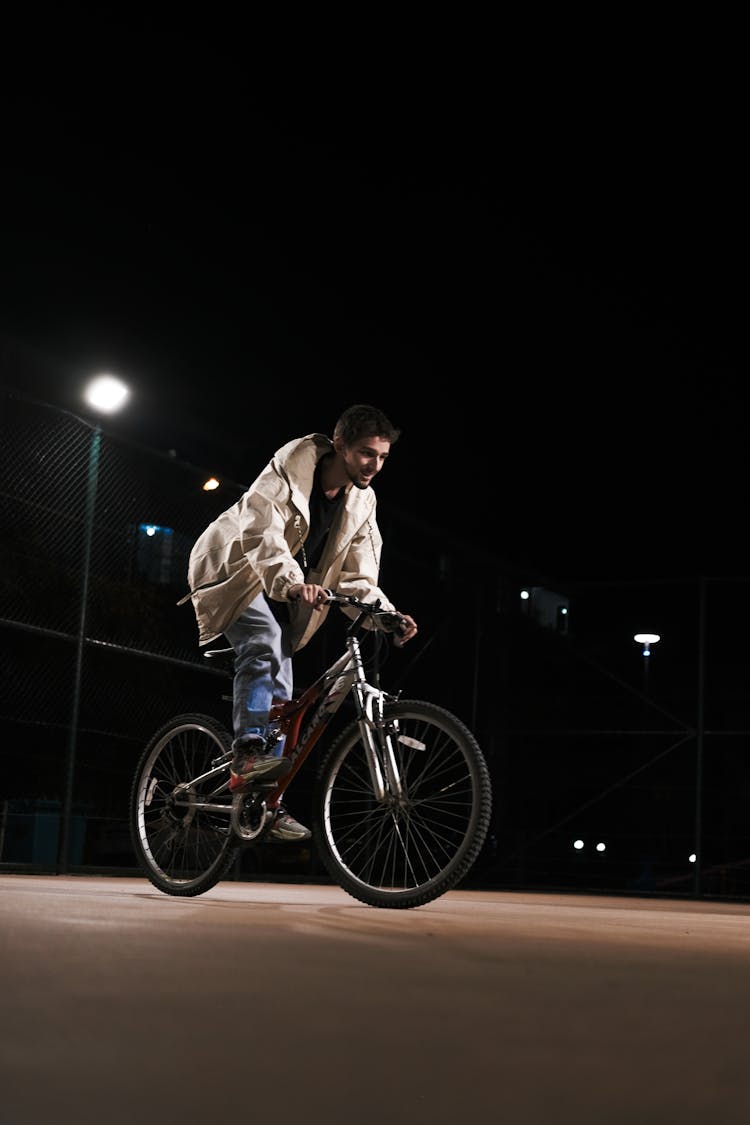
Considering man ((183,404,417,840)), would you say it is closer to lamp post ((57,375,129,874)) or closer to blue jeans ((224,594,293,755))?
blue jeans ((224,594,293,755))

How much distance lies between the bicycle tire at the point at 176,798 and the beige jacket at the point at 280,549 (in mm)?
479

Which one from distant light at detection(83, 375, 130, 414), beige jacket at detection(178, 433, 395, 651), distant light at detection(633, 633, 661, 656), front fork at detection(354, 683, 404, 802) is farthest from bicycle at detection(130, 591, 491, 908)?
distant light at detection(633, 633, 661, 656)

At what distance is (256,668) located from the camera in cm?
421

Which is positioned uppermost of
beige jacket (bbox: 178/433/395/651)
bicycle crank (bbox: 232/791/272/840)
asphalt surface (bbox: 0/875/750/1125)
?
beige jacket (bbox: 178/433/395/651)

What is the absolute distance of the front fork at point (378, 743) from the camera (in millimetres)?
3928

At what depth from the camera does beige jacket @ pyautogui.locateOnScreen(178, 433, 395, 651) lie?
408 centimetres

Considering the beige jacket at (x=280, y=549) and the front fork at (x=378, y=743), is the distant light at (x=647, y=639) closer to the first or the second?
the beige jacket at (x=280, y=549)

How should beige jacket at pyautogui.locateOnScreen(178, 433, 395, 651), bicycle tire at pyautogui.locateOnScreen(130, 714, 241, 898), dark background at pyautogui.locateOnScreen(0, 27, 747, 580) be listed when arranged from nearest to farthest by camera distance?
beige jacket at pyautogui.locateOnScreen(178, 433, 395, 651) → bicycle tire at pyautogui.locateOnScreen(130, 714, 241, 898) → dark background at pyautogui.locateOnScreen(0, 27, 747, 580)

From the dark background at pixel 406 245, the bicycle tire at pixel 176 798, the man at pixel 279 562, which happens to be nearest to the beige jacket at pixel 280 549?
the man at pixel 279 562

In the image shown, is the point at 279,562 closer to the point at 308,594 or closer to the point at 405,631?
the point at 308,594

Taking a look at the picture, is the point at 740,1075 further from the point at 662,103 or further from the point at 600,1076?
the point at 662,103

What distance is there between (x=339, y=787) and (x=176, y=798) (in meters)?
0.65

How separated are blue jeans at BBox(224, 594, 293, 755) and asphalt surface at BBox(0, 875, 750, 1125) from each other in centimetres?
139

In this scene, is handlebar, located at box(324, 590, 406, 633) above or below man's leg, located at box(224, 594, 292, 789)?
above
